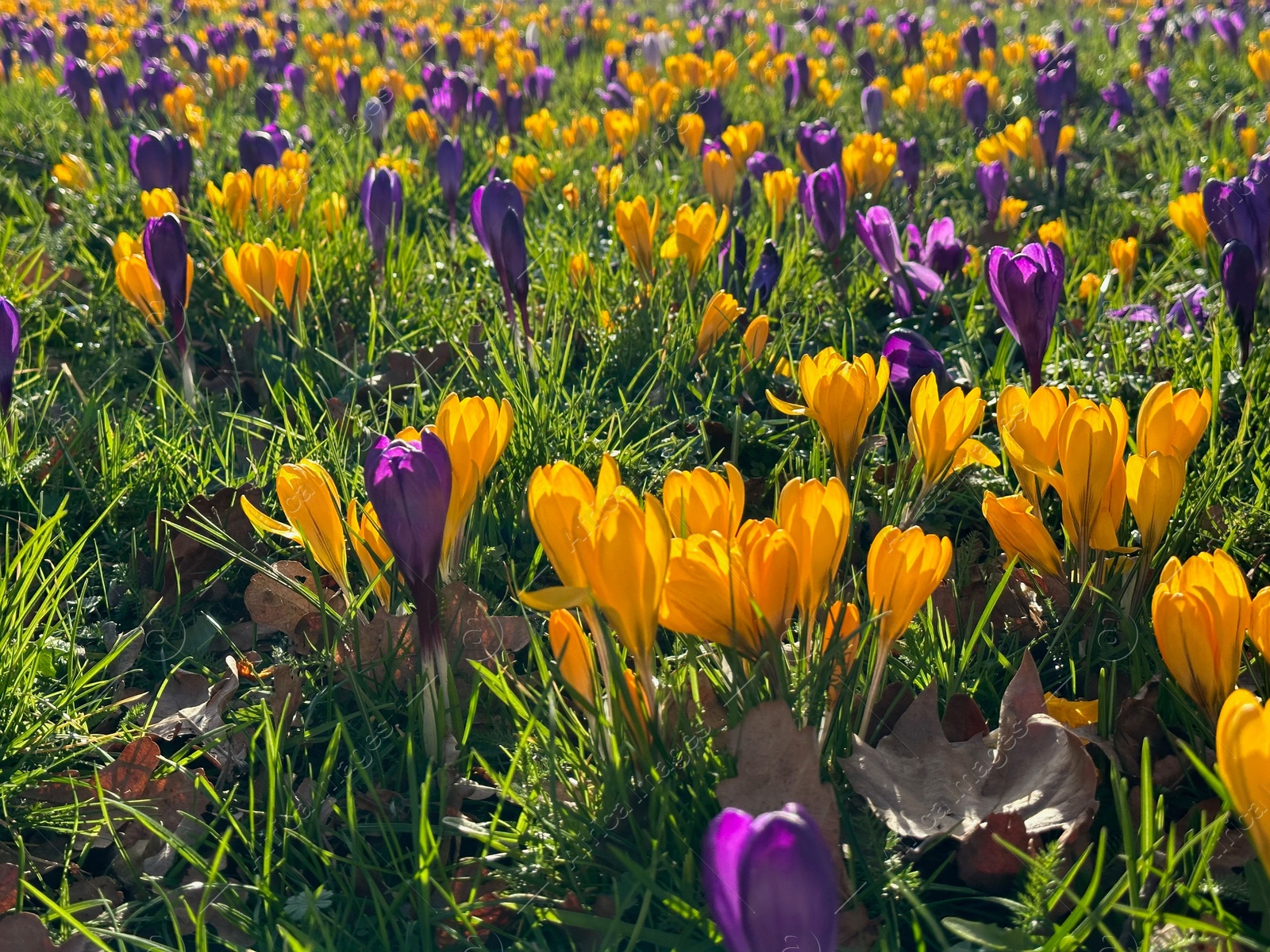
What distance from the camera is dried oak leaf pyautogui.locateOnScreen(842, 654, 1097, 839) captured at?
1.31 m

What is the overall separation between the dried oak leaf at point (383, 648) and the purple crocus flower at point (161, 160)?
235 cm

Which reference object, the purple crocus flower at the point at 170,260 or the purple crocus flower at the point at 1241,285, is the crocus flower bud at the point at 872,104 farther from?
the purple crocus flower at the point at 170,260

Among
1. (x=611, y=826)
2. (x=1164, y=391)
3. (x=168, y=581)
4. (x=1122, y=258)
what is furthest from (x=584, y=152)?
(x=611, y=826)

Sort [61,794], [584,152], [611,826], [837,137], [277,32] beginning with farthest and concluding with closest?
[277,32]
[584,152]
[837,137]
[61,794]
[611,826]

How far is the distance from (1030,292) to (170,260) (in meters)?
1.90

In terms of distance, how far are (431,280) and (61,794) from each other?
2103 mm

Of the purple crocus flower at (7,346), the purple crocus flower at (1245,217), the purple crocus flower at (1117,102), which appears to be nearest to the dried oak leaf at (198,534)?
the purple crocus flower at (7,346)

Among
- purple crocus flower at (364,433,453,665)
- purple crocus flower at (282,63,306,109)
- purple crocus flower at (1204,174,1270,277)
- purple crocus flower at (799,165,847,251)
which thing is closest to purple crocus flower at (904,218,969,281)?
purple crocus flower at (799,165,847,251)

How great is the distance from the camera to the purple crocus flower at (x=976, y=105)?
5.18 m

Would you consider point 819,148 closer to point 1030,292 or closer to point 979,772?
point 1030,292

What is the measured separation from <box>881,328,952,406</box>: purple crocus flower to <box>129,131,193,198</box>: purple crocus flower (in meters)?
2.46

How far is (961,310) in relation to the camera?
3.03m

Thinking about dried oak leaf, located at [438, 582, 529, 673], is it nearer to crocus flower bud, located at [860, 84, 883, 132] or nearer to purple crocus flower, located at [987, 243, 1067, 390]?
purple crocus flower, located at [987, 243, 1067, 390]

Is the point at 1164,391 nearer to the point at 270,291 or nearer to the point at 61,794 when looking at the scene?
the point at 61,794
